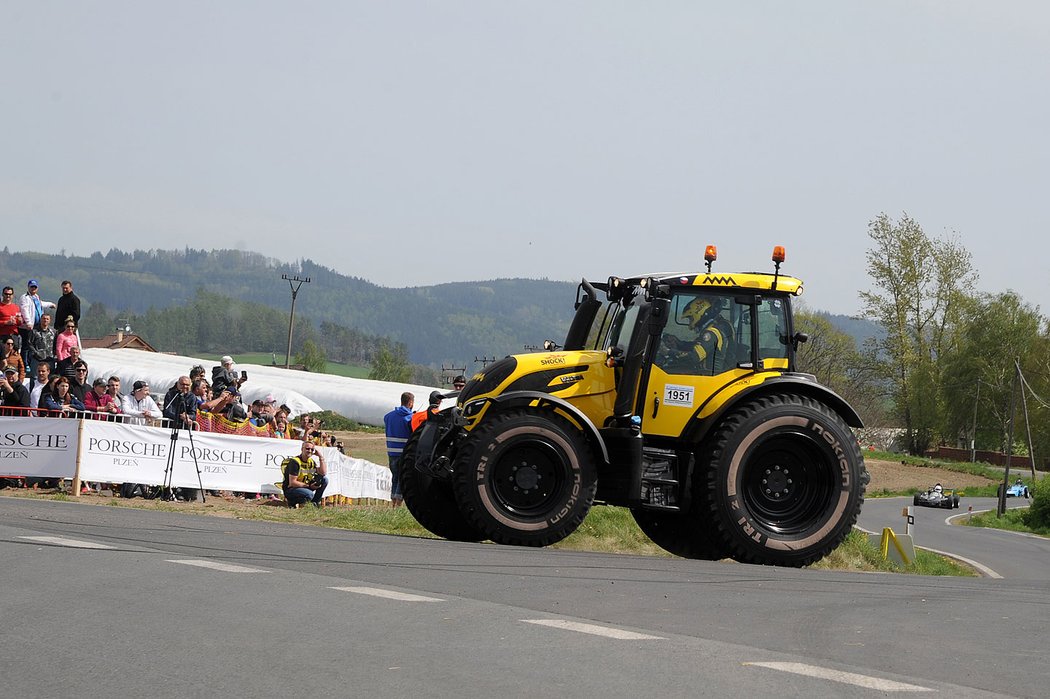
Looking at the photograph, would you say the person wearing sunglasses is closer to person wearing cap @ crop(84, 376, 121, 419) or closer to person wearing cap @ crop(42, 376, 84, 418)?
person wearing cap @ crop(84, 376, 121, 419)

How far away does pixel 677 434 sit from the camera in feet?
39.4

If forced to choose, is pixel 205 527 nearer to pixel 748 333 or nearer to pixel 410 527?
pixel 410 527

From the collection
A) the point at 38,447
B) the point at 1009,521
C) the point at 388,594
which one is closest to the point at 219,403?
the point at 38,447

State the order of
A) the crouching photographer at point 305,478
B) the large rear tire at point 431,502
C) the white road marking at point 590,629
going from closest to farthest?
the white road marking at point 590,629 → the large rear tire at point 431,502 → the crouching photographer at point 305,478

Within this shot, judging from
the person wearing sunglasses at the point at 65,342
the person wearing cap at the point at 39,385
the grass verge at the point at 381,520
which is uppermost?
the person wearing sunglasses at the point at 65,342

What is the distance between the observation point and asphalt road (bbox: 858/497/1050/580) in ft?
125

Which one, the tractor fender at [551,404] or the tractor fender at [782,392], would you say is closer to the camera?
the tractor fender at [551,404]

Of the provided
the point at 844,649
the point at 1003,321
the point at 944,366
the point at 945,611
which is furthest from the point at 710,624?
the point at 1003,321

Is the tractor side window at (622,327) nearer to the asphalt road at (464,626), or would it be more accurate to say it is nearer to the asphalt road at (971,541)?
the asphalt road at (464,626)

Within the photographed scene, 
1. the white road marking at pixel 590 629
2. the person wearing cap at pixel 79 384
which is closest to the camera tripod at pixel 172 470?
the person wearing cap at pixel 79 384

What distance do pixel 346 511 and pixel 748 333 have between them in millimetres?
6621

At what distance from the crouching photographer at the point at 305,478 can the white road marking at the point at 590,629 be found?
534 inches

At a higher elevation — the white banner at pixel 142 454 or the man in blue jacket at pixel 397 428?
the man in blue jacket at pixel 397 428

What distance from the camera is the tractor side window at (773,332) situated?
12359 mm
